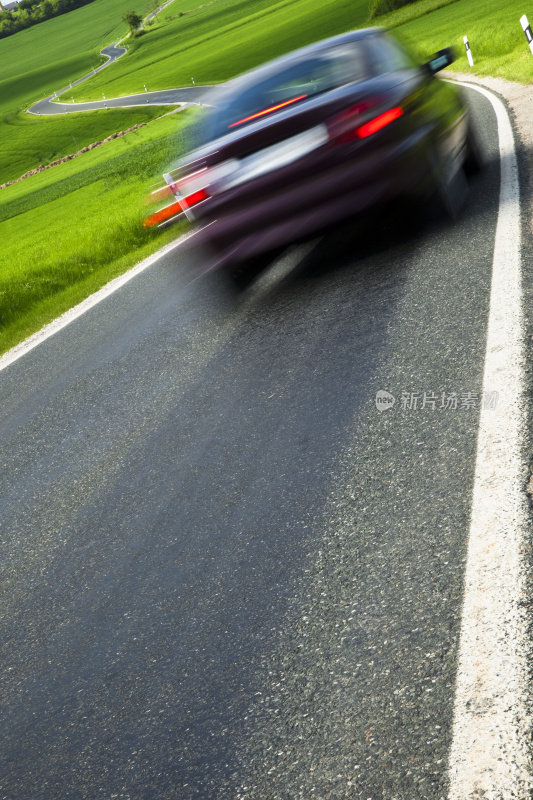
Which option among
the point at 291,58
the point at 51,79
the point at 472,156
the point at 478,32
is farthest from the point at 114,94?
the point at 291,58

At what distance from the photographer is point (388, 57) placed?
248 inches

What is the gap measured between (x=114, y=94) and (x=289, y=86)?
75361 mm

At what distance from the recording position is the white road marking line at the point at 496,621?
1786 millimetres

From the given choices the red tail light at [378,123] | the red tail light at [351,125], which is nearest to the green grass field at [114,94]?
the red tail light at [351,125]

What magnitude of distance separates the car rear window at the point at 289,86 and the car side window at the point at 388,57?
0.39ft

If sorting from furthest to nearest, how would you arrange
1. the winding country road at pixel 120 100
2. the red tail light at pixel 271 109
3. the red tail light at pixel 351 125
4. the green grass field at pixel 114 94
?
the winding country road at pixel 120 100
the green grass field at pixel 114 94
the red tail light at pixel 271 109
the red tail light at pixel 351 125

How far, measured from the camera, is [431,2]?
53125 millimetres

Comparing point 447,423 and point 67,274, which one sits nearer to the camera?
point 447,423

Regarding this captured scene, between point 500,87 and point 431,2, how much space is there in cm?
4422

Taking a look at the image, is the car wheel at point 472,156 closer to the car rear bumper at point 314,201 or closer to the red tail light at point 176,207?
the car rear bumper at point 314,201

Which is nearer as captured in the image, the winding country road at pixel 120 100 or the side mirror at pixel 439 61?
the side mirror at pixel 439 61

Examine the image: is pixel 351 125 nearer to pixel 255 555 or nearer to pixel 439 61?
pixel 439 61

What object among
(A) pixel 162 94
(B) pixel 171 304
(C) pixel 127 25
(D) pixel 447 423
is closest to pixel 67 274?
(B) pixel 171 304

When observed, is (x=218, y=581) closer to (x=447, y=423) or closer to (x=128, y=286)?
(x=447, y=423)
